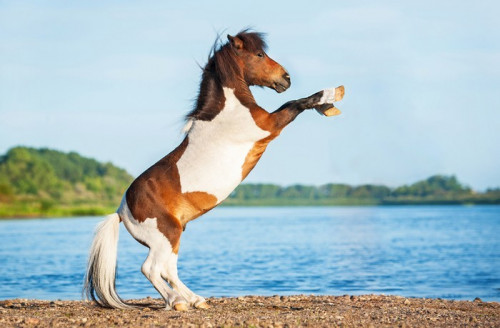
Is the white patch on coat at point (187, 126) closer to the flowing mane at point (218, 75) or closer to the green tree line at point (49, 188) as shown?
the flowing mane at point (218, 75)

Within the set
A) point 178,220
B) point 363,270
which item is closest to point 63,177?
point 363,270

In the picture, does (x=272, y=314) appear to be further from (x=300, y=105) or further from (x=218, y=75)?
(x=218, y=75)

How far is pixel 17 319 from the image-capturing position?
6867mm

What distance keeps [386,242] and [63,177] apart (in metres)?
70.5

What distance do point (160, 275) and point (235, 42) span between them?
273cm

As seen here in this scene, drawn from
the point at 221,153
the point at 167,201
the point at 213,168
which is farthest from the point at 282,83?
the point at 167,201

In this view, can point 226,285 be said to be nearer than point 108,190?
Yes

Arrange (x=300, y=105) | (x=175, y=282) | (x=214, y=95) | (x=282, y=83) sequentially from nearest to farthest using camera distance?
(x=300, y=105) < (x=175, y=282) < (x=214, y=95) < (x=282, y=83)

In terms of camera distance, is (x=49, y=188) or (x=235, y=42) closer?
(x=235, y=42)

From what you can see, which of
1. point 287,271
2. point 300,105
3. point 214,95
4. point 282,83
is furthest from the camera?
point 287,271

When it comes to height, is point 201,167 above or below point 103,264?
above

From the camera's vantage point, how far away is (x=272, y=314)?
7.16 m

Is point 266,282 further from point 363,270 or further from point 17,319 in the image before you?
point 17,319

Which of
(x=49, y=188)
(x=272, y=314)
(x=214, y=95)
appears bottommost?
(x=272, y=314)
